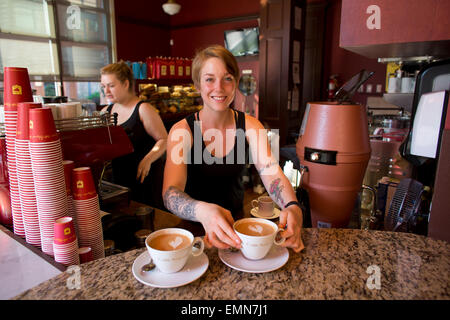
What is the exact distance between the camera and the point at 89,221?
0.94 metres

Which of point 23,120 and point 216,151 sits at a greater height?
point 23,120

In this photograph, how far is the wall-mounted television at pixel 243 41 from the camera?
6258 mm

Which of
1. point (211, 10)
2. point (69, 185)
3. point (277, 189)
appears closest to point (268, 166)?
point (277, 189)

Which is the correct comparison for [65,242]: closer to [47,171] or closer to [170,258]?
[47,171]

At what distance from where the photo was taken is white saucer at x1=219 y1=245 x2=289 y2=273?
768 mm

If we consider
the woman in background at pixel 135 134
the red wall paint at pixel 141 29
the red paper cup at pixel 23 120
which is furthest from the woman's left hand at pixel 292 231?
the red wall paint at pixel 141 29

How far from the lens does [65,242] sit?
85 centimetres

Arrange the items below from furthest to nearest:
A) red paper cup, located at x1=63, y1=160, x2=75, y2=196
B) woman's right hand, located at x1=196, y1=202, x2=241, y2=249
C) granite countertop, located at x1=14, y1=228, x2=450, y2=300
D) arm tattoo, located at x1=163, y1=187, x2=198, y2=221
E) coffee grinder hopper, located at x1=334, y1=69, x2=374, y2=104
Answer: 1. coffee grinder hopper, located at x1=334, y1=69, x2=374, y2=104
2. arm tattoo, located at x1=163, y1=187, x2=198, y2=221
3. red paper cup, located at x1=63, y1=160, x2=75, y2=196
4. woman's right hand, located at x1=196, y1=202, x2=241, y2=249
5. granite countertop, located at x1=14, y1=228, x2=450, y2=300

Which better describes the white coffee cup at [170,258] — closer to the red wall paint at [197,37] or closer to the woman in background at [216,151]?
the woman in background at [216,151]

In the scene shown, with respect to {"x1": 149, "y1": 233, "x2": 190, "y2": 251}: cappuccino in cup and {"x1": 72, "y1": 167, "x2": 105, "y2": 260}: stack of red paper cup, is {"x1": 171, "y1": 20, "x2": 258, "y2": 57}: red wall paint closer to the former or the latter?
{"x1": 72, "y1": 167, "x2": 105, "y2": 260}: stack of red paper cup

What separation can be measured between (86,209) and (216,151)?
0.78 m

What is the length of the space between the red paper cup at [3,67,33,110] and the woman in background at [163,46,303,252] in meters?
0.57

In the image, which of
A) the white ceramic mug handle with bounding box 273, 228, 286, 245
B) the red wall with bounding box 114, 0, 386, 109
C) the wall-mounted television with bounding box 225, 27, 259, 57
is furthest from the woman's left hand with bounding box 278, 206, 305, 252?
the wall-mounted television with bounding box 225, 27, 259, 57
